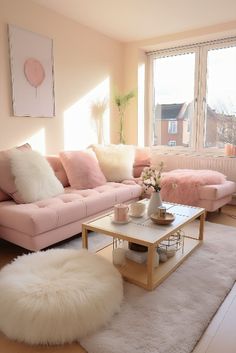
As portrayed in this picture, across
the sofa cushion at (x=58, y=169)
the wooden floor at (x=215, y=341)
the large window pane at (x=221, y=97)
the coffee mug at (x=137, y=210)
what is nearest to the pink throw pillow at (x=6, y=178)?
the sofa cushion at (x=58, y=169)

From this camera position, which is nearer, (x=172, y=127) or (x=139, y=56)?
(x=139, y=56)

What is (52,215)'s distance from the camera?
2.23 meters

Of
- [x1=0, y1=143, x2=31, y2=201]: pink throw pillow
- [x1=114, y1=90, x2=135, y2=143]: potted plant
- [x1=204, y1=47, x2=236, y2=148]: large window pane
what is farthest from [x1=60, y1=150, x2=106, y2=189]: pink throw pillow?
[x1=204, y1=47, x2=236, y2=148]: large window pane

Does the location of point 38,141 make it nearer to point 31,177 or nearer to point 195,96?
point 31,177

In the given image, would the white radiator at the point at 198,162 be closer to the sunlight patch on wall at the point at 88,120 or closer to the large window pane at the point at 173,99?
the large window pane at the point at 173,99

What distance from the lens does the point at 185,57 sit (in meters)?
4.19

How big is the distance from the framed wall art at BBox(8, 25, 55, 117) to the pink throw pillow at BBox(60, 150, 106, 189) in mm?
611

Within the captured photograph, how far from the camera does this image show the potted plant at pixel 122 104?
4152 millimetres

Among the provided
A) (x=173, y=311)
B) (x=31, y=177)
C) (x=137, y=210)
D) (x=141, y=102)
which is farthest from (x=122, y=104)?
(x=173, y=311)

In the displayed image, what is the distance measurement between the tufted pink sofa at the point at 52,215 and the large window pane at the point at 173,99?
6.10 ft

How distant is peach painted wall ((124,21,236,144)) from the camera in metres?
3.78

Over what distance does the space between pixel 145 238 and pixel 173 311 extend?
44cm

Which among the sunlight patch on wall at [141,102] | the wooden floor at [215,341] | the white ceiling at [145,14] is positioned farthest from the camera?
the sunlight patch on wall at [141,102]

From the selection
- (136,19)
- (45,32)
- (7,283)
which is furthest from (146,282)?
(136,19)
